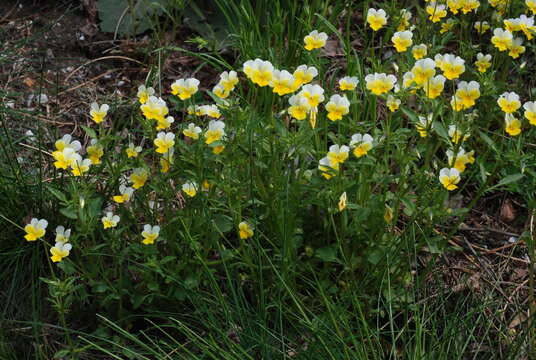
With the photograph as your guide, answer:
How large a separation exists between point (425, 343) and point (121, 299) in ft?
3.21

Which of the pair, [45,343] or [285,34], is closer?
[45,343]

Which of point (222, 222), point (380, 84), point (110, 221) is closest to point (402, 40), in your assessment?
point (380, 84)

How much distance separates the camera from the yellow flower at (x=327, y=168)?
208cm

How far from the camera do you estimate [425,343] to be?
224 centimetres

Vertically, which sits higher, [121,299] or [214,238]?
[214,238]

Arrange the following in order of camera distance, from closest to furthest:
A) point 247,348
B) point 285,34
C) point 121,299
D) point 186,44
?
point 247,348 → point 121,299 → point 285,34 → point 186,44

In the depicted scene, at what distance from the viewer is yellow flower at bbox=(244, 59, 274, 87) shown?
82.8 inches

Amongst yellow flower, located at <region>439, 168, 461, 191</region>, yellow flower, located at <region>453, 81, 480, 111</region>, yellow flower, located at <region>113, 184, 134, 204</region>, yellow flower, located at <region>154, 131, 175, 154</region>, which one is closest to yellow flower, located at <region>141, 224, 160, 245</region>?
yellow flower, located at <region>113, 184, 134, 204</region>

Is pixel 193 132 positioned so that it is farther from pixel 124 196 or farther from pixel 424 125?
pixel 424 125

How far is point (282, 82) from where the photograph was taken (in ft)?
6.87

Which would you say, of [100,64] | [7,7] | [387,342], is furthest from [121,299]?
[7,7]

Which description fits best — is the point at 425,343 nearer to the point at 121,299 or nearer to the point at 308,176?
the point at 308,176

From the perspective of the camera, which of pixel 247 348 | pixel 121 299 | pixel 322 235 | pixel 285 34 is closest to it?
pixel 247 348

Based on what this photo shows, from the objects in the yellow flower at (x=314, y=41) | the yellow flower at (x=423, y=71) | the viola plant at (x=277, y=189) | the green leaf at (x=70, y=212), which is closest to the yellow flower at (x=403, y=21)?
the viola plant at (x=277, y=189)
